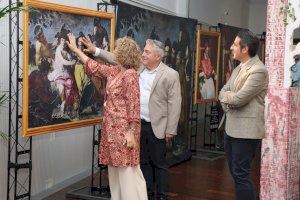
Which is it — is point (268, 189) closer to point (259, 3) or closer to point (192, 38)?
point (192, 38)

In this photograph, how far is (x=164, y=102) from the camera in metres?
4.50

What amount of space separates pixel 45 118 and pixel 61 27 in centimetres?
79

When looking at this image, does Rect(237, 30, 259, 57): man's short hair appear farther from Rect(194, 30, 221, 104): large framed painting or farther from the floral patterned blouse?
Rect(194, 30, 221, 104): large framed painting

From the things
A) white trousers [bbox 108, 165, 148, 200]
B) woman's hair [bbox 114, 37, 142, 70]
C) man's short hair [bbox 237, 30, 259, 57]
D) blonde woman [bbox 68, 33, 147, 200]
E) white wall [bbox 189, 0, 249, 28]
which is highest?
white wall [bbox 189, 0, 249, 28]

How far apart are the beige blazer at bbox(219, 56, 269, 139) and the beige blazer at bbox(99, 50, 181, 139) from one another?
Answer: 702 mm

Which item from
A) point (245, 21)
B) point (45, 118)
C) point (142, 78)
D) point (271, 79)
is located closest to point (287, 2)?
point (271, 79)

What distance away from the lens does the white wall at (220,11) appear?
31.1ft

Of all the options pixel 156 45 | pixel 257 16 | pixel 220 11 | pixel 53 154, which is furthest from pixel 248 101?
pixel 257 16

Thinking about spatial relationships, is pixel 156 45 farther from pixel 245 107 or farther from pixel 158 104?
pixel 245 107

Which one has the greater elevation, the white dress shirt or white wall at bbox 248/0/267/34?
white wall at bbox 248/0/267/34

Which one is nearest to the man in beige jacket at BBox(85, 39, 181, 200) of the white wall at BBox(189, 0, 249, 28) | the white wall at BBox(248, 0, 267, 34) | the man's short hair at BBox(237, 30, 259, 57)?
the man's short hair at BBox(237, 30, 259, 57)

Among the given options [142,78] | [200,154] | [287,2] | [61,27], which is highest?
[287,2]

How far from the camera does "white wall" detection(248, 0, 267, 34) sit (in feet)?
43.2

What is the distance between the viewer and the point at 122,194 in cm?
387
